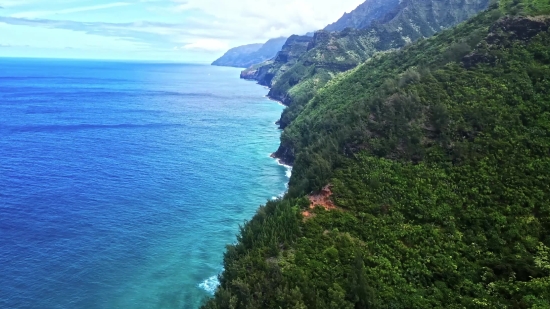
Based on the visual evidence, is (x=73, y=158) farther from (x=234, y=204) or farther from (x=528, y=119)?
(x=528, y=119)

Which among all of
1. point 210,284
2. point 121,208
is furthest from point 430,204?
point 121,208

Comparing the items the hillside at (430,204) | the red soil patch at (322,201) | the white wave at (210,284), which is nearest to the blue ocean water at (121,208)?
the white wave at (210,284)

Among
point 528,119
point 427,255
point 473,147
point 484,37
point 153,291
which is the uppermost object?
point 484,37

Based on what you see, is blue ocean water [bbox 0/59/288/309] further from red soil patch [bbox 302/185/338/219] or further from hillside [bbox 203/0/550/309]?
red soil patch [bbox 302/185/338/219]

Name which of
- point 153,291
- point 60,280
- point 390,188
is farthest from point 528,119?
point 60,280

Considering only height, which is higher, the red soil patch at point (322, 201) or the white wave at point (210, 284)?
the red soil patch at point (322, 201)

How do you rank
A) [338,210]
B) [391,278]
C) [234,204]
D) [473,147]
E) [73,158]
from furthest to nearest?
[73,158], [234,204], [473,147], [338,210], [391,278]

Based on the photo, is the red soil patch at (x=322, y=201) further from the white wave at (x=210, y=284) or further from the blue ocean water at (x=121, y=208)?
the blue ocean water at (x=121, y=208)
